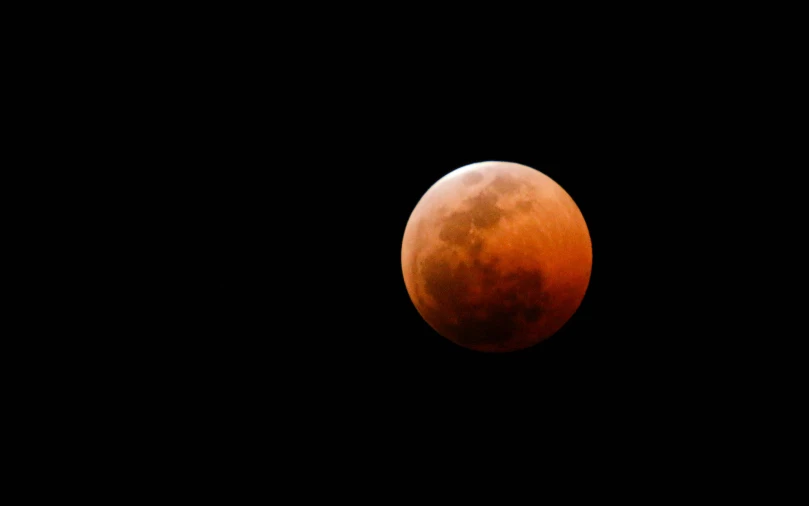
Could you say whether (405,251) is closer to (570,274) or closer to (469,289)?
(469,289)

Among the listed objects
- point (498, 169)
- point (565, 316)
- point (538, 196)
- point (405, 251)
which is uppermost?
point (498, 169)

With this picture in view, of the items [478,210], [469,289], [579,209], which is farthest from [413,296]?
[579,209]

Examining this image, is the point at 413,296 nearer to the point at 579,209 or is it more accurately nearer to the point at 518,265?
the point at 518,265

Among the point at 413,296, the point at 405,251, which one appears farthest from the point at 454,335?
the point at 405,251

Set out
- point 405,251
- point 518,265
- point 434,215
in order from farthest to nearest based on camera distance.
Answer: point 405,251 < point 434,215 < point 518,265

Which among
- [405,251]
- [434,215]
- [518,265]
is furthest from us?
[405,251]

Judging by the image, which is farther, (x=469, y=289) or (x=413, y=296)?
(x=413, y=296)

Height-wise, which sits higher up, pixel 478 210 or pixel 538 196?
pixel 538 196
